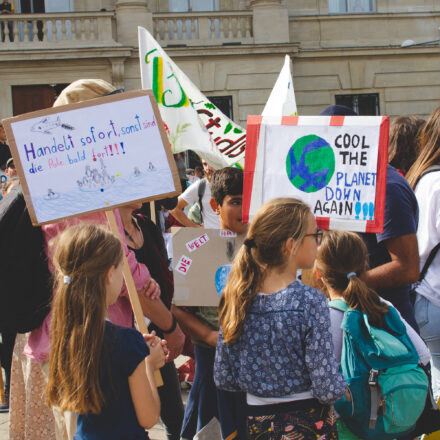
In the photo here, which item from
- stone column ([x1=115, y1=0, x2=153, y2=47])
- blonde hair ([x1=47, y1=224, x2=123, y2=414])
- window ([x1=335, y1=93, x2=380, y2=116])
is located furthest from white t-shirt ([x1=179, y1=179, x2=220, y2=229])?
window ([x1=335, y1=93, x2=380, y2=116])

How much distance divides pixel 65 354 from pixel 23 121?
1.04m

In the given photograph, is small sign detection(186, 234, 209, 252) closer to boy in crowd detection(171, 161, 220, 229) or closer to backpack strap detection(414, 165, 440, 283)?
backpack strap detection(414, 165, 440, 283)

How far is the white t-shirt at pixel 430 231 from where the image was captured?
350 centimetres

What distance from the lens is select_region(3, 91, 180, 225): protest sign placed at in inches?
114

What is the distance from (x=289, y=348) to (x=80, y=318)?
76 centimetres

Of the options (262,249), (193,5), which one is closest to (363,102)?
(193,5)

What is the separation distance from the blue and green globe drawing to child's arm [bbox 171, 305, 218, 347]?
835mm

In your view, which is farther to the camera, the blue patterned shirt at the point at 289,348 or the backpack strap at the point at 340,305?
the backpack strap at the point at 340,305

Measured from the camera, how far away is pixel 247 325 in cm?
264

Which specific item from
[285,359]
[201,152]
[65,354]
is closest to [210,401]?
[285,359]

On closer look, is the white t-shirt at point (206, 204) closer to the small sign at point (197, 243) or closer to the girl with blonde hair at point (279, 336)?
the small sign at point (197, 243)

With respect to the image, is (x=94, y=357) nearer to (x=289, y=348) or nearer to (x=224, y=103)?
(x=289, y=348)

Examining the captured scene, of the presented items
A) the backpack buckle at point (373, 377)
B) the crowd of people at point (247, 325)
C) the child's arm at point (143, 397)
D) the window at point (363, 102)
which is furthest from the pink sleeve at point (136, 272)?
the window at point (363, 102)

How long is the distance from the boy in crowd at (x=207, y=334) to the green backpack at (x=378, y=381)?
604mm
